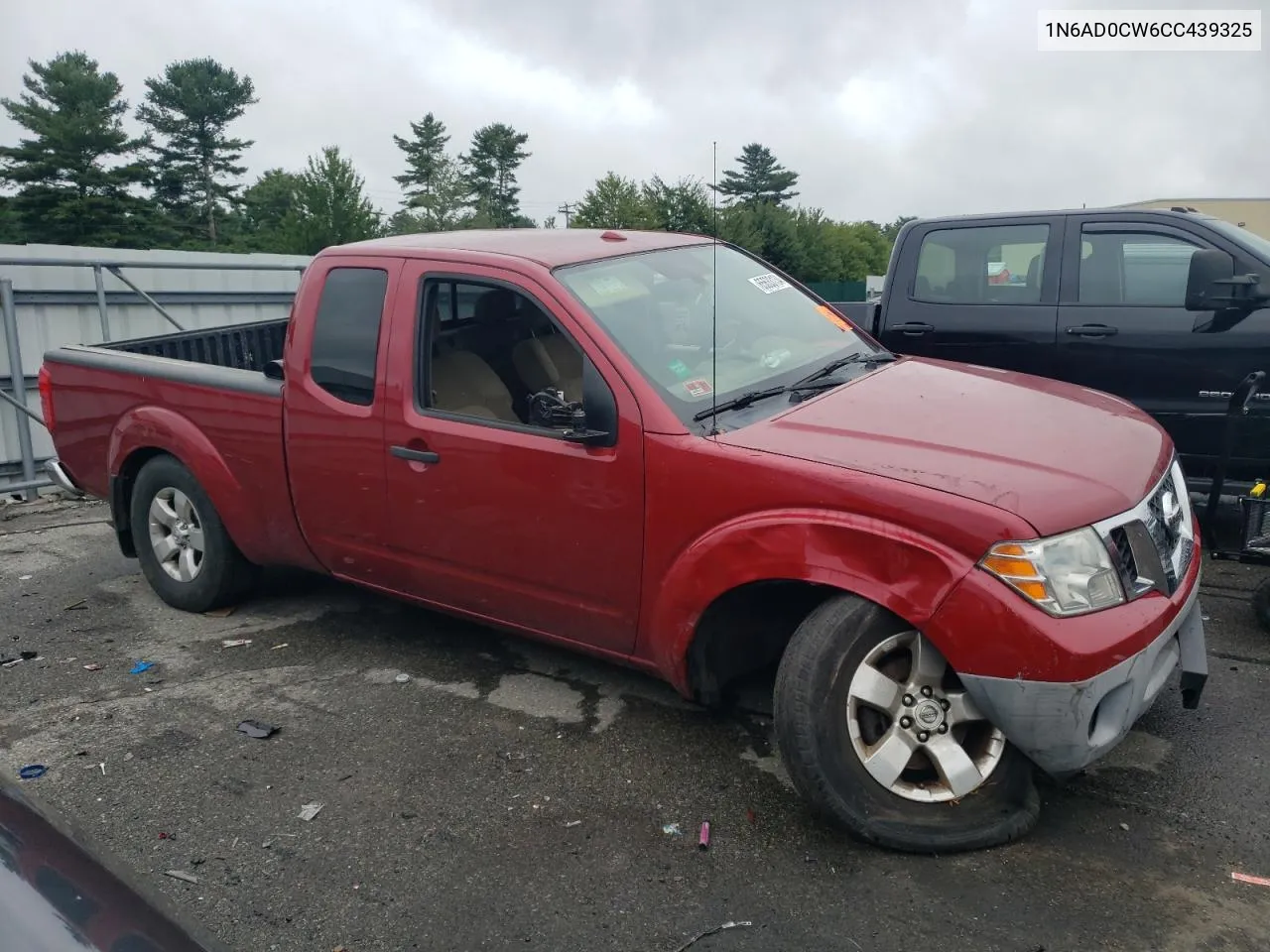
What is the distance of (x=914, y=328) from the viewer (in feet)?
20.8

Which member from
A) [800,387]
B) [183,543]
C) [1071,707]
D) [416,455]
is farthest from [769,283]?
[183,543]

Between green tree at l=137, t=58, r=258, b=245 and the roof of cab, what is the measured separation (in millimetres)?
65803

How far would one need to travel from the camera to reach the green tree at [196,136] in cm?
6456

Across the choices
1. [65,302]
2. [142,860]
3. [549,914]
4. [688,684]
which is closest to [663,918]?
[549,914]

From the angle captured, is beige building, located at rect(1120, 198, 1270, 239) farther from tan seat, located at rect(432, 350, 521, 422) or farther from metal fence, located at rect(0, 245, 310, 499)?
tan seat, located at rect(432, 350, 521, 422)

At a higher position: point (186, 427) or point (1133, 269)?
point (1133, 269)

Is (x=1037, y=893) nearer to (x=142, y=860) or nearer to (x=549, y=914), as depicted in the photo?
(x=549, y=914)

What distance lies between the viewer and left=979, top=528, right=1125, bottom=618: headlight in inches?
105

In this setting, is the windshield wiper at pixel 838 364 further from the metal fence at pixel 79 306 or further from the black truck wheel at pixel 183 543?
the metal fence at pixel 79 306

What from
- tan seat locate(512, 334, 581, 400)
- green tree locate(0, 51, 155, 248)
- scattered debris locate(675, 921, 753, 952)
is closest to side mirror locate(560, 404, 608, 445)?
tan seat locate(512, 334, 581, 400)

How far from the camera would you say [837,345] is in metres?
4.10

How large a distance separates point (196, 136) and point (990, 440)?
72.6 meters

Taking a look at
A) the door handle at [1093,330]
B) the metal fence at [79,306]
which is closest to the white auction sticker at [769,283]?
the door handle at [1093,330]

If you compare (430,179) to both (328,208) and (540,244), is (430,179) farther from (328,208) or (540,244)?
(540,244)
